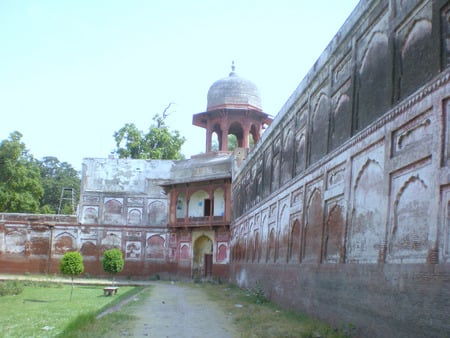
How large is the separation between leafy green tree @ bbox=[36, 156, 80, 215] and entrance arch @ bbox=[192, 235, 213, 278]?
18.9 metres

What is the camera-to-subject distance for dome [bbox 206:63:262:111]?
110 feet

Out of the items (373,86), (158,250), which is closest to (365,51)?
(373,86)

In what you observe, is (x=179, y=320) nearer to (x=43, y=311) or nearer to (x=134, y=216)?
(x=43, y=311)

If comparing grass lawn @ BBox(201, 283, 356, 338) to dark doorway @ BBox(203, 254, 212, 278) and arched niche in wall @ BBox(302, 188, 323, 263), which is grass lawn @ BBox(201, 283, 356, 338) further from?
dark doorway @ BBox(203, 254, 212, 278)

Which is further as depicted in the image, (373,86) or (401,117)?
(373,86)

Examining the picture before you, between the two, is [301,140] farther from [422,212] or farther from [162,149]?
[162,149]

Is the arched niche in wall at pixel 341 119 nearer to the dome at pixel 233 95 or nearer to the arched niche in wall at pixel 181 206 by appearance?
the dome at pixel 233 95

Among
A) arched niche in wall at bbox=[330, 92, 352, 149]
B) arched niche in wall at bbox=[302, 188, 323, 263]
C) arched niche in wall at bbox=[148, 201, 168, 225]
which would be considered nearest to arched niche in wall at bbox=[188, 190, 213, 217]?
arched niche in wall at bbox=[148, 201, 168, 225]

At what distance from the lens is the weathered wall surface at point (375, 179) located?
654cm

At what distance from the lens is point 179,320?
1240 centimetres

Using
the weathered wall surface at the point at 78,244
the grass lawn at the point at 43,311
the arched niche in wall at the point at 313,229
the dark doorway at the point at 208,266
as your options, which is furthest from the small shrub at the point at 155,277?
the arched niche in wall at the point at 313,229

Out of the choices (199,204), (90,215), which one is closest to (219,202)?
(199,204)

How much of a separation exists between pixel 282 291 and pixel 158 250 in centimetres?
2132

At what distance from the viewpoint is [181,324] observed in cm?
1170
